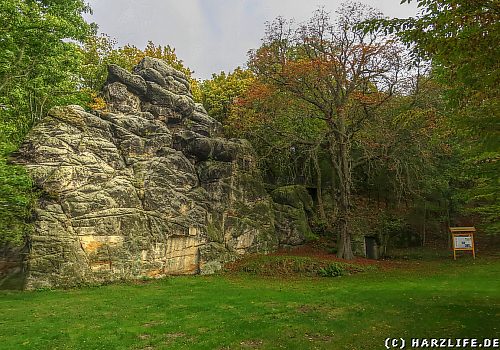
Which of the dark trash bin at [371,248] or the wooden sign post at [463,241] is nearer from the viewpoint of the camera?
the wooden sign post at [463,241]

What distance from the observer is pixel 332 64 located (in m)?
25.8

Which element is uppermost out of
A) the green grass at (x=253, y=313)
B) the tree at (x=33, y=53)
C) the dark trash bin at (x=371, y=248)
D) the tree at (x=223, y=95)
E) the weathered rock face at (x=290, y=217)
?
the tree at (x=223, y=95)

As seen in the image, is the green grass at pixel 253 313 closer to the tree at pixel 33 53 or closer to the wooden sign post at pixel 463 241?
the wooden sign post at pixel 463 241

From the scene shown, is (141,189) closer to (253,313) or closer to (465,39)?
(253,313)

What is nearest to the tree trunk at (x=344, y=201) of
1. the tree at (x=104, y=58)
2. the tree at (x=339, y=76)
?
the tree at (x=339, y=76)

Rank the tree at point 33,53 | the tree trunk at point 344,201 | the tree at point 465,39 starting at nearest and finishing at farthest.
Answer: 1. the tree at point 465,39
2. the tree at point 33,53
3. the tree trunk at point 344,201

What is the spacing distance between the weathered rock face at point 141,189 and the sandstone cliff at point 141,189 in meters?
0.06

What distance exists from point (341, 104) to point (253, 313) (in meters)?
18.2

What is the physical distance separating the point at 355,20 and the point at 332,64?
382 cm

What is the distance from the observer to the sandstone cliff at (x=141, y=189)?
1961cm

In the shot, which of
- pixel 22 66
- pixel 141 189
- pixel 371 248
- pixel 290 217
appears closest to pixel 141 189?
pixel 141 189

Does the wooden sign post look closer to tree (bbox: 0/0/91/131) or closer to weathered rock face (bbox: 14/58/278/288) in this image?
weathered rock face (bbox: 14/58/278/288)

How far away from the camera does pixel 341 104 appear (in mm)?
26859

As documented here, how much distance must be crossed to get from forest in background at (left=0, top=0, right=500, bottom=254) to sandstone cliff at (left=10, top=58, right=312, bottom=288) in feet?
5.42
